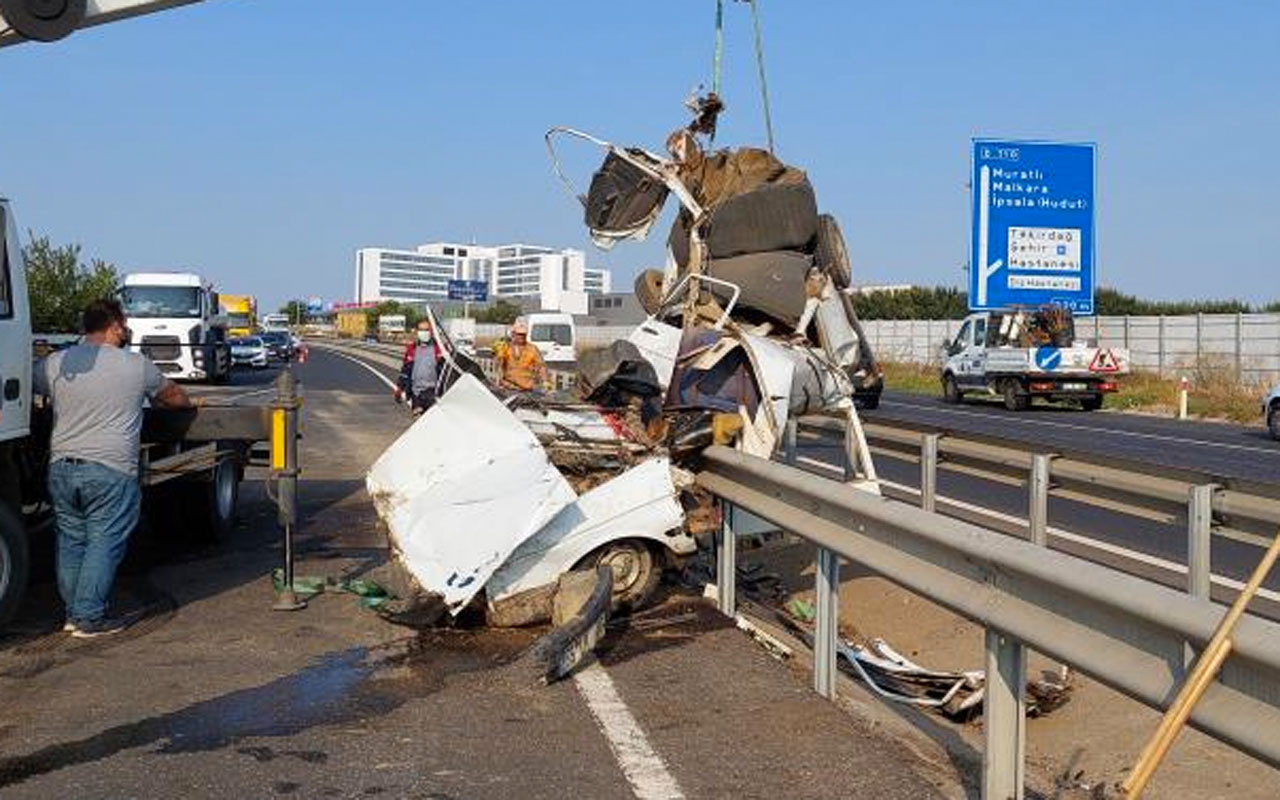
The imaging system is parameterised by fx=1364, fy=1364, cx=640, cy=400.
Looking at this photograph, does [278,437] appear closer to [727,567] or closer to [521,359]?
[727,567]

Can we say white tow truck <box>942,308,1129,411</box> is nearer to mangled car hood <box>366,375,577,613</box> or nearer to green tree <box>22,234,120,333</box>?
green tree <box>22,234,120,333</box>

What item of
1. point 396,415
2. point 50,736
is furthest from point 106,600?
point 396,415

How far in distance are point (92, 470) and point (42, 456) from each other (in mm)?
906

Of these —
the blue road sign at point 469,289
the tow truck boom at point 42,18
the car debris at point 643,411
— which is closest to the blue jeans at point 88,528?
the car debris at point 643,411

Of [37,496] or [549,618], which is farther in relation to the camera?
[37,496]

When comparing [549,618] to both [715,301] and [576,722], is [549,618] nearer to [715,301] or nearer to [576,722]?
[576,722]

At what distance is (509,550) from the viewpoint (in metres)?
6.62

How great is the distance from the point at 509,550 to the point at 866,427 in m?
4.56

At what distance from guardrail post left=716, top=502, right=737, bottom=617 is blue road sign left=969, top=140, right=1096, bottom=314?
22.6m

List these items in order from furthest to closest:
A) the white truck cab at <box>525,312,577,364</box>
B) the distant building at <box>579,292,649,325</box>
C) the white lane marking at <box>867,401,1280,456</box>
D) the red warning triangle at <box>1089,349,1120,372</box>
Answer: the distant building at <box>579,292,649,325</box> < the white truck cab at <box>525,312,577,364</box> < the red warning triangle at <box>1089,349,1120,372</box> < the white lane marking at <box>867,401,1280,456</box>

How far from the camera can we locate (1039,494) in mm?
7605

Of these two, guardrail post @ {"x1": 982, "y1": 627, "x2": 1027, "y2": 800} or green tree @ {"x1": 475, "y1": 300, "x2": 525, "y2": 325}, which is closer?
guardrail post @ {"x1": 982, "y1": 627, "x2": 1027, "y2": 800}

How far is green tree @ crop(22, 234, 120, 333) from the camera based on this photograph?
13.3 m

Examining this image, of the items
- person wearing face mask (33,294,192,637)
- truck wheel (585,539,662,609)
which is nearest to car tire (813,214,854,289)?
truck wheel (585,539,662,609)
